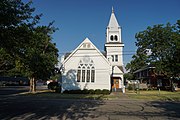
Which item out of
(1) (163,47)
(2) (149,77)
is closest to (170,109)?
(1) (163,47)

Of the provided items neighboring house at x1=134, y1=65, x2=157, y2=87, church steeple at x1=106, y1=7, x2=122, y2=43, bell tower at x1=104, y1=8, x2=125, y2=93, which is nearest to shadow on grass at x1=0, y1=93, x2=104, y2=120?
bell tower at x1=104, y1=8, x2=125, y2=93

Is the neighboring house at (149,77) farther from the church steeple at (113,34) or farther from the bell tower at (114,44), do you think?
the church steeple at (113,34)

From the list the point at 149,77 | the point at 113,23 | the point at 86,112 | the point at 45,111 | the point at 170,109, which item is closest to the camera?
the point at 86,112

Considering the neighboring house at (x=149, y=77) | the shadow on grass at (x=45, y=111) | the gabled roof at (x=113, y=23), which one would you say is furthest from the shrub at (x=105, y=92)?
the neighboring house at (x=149, y=77)

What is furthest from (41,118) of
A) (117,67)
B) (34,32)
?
(117,67)

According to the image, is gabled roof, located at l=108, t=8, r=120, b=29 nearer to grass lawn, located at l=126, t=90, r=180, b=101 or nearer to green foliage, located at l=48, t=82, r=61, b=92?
green foliage, located at l=48, t=82, r=61, b=92

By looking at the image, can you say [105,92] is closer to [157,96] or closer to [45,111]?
[157,96]

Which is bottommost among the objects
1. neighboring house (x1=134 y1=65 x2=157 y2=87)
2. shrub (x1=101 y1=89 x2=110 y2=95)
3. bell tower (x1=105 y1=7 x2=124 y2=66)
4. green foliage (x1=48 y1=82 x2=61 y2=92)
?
shrub (x1=101 y1=89 x2=110 y2=95)

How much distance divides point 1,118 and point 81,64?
25.8 m

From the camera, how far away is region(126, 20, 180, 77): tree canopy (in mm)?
41062

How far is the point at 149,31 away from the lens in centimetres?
4416

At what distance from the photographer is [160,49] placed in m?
42.9

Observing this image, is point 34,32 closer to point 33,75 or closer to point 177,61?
point 33,75

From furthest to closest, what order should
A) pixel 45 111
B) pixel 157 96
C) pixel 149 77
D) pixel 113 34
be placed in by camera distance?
pixel 149 77 < pixel 113 34 < pixel 157 96 < pixel 45 111
